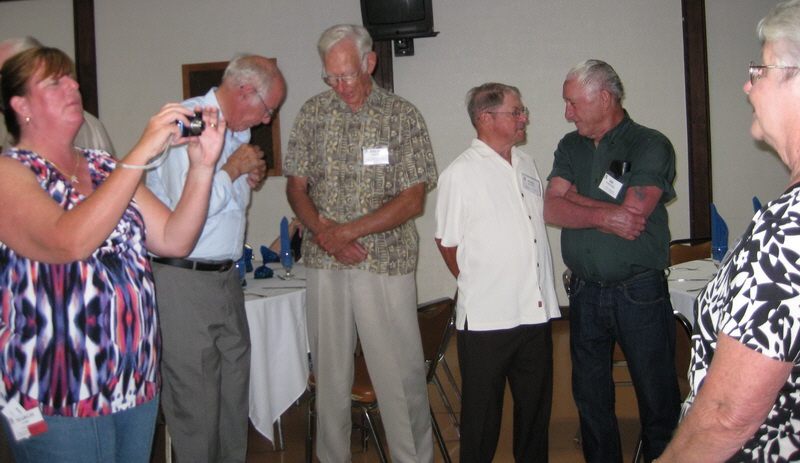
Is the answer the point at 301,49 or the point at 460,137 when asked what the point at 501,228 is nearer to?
the point at 460,137

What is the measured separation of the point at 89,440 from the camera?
1.49m

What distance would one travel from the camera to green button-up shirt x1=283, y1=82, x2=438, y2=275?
110 inches

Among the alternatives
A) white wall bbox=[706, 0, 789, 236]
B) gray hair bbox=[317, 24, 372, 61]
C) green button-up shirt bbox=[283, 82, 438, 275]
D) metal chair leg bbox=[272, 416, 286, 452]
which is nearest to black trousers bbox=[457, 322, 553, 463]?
green button-up shirt bbox=[283, 82, 438, 275]

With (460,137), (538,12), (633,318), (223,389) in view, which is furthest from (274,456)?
(538,12)

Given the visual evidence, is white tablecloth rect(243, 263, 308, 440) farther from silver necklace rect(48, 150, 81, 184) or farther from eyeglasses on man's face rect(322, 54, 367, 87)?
silver necklace rect(48, 150, 81, 184)

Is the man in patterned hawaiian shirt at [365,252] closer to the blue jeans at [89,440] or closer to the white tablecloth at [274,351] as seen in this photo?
the white tablecloth at [274,351]

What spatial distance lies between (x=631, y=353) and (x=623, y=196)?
2.04 ft

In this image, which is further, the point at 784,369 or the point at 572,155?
the point at 572,155

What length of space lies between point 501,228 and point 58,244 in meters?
1.77

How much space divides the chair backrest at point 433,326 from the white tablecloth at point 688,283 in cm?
101

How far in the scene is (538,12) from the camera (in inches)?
238

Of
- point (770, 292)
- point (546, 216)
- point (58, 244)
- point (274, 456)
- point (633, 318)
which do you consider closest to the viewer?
point (770, 292)

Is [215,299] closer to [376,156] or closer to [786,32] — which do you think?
[376,156]

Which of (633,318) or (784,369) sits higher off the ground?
(784,369)
